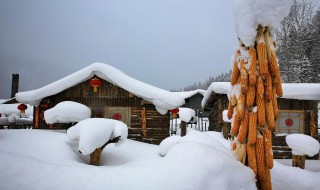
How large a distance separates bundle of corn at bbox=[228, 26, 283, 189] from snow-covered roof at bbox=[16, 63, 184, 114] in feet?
28.8

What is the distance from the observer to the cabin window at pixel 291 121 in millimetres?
12242

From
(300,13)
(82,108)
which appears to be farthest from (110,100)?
(300,13)

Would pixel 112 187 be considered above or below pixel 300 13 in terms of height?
below

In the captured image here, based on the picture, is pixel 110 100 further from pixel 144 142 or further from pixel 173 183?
pixel 173 183

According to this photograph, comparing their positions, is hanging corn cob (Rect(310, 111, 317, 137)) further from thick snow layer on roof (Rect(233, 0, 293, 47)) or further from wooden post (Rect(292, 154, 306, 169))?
thick snow layer on roof (Rect(233, 0, 293, 47))

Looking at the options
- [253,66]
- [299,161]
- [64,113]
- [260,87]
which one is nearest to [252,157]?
[260,87]

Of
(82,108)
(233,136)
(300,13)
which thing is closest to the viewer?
(233,136)

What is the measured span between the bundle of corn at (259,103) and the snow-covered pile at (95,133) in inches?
201

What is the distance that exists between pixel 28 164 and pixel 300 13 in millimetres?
27334

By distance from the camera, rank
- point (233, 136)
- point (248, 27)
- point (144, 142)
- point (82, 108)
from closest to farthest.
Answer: point (248, 27)
point (233, 136)
point (82, 108)
point (144, 142)

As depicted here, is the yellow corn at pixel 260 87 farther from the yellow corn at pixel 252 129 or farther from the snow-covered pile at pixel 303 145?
the snow-covered pile at pixel 303 145

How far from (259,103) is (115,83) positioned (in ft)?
35.1

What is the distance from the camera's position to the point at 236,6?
12.0 feet

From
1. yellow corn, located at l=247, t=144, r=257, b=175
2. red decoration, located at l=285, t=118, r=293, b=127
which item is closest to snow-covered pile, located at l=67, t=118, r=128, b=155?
yellow corn, located at l=247, t=144, r=257, b=175
